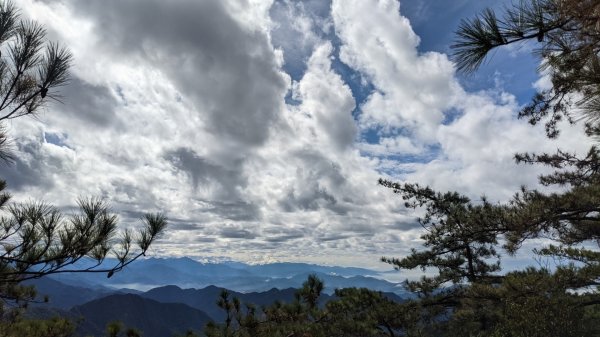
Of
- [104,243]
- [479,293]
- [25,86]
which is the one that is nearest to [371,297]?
[479,293]

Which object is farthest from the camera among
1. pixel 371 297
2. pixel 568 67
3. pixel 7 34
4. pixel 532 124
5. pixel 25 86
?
pixel 371 297

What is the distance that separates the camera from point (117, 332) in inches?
372

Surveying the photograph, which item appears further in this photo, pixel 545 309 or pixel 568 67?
pixel 545 309

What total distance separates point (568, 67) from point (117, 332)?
11693 millimetres

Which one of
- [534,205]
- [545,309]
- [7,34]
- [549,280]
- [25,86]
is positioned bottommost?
[545,309]

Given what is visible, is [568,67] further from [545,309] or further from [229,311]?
[229,311]

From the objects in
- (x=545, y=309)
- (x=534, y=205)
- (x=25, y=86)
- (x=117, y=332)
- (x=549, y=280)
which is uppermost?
(x=25, y=86)

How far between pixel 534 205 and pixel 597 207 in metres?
1.67

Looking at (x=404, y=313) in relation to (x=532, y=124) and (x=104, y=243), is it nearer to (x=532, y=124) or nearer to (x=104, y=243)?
(x=532, y=124)

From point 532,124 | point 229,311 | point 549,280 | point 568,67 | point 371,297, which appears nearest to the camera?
point 568,67

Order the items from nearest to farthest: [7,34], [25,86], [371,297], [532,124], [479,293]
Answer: [7,34] → [25,86] → [532,124] → [479,293] → [371,297]

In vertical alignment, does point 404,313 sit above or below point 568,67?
below

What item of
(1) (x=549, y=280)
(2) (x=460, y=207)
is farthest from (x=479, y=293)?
(2) (x=460, y=207)

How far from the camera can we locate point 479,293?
1341 cm
